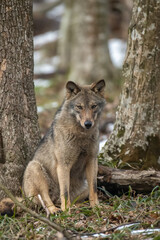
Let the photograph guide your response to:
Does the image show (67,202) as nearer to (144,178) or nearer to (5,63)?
(144,178)

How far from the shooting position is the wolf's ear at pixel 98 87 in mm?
6836

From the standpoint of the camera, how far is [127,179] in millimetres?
6812

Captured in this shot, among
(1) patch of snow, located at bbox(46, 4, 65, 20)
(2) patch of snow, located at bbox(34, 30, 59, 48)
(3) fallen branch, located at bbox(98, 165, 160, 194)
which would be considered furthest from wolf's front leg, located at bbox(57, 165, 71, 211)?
(1) patch of snow, located at bbox(46, 4, 65, 20)

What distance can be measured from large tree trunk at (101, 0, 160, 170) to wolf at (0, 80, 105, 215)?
1012 millimetres

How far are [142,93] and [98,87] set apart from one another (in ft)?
3.74

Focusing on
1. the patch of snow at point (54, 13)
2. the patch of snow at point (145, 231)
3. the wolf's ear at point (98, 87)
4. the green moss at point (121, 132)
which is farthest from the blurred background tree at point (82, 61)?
the patch of snow at point (54, 13)

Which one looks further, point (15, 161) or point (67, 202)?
point (15, 161)

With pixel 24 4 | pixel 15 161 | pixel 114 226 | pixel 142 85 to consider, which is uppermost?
pixel 24 4

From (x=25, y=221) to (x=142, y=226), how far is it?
1.80m

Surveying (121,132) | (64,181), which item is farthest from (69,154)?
(121,132)

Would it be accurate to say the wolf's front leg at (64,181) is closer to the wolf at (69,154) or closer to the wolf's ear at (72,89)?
the wolf at (69,154)

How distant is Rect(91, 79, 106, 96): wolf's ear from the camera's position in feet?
22.4

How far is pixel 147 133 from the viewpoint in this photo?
295 inches

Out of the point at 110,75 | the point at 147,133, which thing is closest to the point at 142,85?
the point at 147,133
